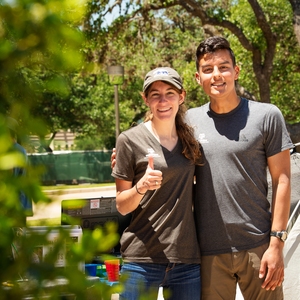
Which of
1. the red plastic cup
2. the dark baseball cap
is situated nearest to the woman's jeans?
the dark baseball cap

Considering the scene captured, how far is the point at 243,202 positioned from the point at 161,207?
431 millimetres

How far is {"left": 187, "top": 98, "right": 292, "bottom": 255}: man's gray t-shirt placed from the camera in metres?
2.99

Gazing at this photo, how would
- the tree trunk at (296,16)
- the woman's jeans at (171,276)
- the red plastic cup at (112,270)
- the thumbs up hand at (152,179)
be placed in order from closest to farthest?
the thumbs up hand at (152,179) → the woman's jeans at (171,276) → the red plastic cup at (112,270) → the tree trunk at (296,16)

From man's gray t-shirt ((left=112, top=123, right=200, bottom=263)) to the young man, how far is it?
0.34 feet

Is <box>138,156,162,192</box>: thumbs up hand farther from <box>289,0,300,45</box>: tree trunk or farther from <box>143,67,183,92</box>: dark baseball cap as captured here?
<box>289,0,300,45</box>: tree trunk

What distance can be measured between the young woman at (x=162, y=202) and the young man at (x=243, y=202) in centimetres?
9

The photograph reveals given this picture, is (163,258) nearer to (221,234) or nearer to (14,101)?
(221,234)

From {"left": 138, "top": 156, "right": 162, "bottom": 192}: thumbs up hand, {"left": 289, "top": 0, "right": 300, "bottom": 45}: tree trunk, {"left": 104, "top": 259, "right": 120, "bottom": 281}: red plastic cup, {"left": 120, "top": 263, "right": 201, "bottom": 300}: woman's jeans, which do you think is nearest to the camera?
{"left": 138, "top": 156, "right": 162, "bottom": 192}: thumbs up hand

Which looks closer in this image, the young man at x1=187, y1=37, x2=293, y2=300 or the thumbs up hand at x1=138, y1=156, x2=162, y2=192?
the thumbs up hand at x1=138, y1=156, x2=162, y2=192

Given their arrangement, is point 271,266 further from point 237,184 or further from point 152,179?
point 152,179

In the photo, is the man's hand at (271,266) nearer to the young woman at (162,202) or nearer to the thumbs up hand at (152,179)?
the young woman at (162,202)

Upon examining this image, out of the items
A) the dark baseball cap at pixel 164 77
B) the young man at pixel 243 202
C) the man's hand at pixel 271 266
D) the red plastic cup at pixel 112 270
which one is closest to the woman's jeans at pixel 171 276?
Result: the young man at pixel 243 202

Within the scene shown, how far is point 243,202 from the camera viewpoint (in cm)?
300

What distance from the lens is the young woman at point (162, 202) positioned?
2.90 m
